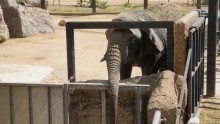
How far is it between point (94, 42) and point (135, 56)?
29.0 feet

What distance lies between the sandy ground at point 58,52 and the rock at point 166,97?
4.80m

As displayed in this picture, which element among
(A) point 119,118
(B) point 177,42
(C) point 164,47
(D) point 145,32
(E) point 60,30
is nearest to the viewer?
(A) point 119,118

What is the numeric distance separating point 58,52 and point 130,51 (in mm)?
7625

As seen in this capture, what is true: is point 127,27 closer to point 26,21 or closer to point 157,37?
point 157,37

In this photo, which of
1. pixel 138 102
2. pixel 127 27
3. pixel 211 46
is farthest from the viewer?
pixel 211 46

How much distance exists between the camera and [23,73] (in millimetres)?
9250

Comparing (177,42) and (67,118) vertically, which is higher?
(177,42)

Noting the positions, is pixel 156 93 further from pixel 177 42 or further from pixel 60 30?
pixel 60 30

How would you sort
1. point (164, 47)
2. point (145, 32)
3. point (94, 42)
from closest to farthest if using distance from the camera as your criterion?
point (145, 32) → point (164, 47) → point (94, 42)

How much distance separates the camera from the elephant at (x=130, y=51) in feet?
14.6

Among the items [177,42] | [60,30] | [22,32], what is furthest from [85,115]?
[60,30]

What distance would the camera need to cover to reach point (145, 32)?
5.65 metres

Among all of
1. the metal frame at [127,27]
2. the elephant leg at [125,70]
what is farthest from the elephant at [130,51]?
the metal frame at [127,27]

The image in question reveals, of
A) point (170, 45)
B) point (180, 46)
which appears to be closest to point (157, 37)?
point (180, 46)
